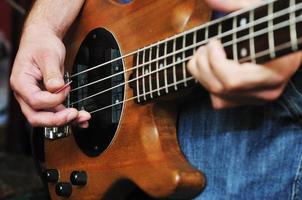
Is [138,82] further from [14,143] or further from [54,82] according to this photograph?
[14,143]

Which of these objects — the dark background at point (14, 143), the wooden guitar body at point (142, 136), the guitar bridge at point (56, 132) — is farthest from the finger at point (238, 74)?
the dark background at point (14, 143)

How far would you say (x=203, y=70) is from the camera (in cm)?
62

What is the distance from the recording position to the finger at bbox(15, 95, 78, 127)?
0.87 metres

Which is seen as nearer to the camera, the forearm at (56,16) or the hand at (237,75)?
the hand at (237,75)

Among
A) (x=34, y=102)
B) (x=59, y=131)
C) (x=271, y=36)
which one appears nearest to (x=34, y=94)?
(x=34, y=102)

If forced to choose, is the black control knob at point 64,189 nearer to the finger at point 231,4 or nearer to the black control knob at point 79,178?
the black control knob at point 79,178

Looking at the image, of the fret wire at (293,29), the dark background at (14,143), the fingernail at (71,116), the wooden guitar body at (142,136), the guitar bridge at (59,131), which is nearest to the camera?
the fret wire at (293,29)

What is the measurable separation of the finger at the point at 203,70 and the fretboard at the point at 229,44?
0.03 meters

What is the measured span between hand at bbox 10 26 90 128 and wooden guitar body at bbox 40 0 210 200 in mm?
79

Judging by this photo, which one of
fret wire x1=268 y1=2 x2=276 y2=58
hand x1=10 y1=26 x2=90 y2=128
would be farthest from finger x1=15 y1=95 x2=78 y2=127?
fret wire x1=268 y1=2 x2=276 y2=58

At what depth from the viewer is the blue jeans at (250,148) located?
0.77m

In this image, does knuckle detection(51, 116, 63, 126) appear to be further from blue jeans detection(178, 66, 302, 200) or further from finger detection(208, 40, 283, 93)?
finger detection(208, 40, 283, 93)

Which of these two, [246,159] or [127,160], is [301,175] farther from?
[127,160]

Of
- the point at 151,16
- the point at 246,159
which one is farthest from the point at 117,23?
the point at 246,159
